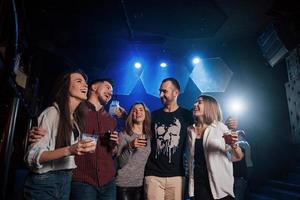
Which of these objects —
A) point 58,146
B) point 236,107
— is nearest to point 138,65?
point 236,107

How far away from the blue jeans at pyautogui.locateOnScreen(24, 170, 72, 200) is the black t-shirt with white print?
114 centimetres

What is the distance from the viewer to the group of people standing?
1612mm

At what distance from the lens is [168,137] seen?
271cm

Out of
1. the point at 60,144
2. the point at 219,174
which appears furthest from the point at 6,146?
the point at 219,174

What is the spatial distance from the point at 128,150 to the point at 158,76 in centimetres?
584

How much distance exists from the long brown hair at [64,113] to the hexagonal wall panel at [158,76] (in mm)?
6204

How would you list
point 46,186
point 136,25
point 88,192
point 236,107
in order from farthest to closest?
point 236,107, point 136,25, point 88,192, point 46,186

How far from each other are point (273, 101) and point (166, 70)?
340cm

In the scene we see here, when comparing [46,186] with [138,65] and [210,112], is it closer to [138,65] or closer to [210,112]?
[210,112]

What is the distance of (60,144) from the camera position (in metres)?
1.63

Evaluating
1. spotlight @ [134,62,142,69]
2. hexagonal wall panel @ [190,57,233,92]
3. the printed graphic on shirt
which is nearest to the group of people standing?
the printed graphic on shirt

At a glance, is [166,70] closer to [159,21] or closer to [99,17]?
[159,21]

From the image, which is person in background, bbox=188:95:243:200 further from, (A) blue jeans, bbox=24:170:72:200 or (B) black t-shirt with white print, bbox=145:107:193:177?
(A) blue jeans, bbox=24:170:72:200

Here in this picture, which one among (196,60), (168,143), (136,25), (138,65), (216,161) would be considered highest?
(136,25)
